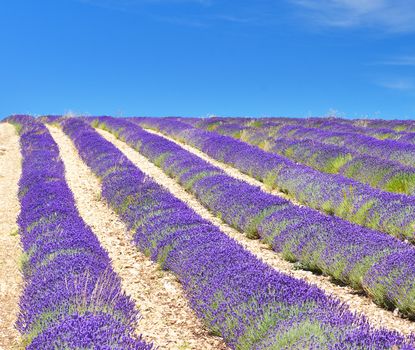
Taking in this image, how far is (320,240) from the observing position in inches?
265

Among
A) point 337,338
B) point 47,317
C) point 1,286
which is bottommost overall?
point 1,286

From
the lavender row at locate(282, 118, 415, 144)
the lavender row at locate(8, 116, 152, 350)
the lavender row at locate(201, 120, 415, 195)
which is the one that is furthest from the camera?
the lavender row at locate(282, 118, 415, 144)

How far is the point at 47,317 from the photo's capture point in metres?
4.26

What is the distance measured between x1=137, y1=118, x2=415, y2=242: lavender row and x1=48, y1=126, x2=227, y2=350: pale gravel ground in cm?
362

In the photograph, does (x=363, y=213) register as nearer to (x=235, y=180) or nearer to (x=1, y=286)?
(x=235, y=180)

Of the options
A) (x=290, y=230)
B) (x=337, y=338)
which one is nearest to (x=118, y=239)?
(x=290, y=230)

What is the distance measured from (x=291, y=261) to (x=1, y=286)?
3.90m

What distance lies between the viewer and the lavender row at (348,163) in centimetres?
1091

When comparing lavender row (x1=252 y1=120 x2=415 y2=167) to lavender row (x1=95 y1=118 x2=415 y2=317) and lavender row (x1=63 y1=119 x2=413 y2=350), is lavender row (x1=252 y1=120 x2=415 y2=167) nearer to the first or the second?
lavender row (x1=95 y1=118 x2=415 y2=317)

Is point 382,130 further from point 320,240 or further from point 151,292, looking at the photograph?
point 151,292

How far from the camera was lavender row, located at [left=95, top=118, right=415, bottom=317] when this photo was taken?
5.51 m

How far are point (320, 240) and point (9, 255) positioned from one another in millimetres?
4495

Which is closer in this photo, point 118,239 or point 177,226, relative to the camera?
point 177,226

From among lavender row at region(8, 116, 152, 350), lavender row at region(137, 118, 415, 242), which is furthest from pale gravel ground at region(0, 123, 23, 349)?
lavender row at region(137, 118, 415, 242)
